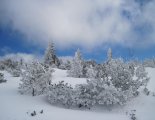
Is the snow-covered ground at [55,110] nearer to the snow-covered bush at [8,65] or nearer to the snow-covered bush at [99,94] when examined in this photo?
the snow-covered bush at [99,94]

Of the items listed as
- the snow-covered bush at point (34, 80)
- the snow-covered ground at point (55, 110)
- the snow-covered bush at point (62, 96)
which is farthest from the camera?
the snow-covered bush at point (34, 80)

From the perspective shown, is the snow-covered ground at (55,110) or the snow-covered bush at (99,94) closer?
the snow-covered ground at (55,110)

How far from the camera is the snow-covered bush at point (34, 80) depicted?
3578 cm

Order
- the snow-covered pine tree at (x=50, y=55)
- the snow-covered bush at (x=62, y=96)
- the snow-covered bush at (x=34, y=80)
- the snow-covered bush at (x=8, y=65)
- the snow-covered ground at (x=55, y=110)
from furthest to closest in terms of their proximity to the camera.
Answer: the snow-covered pine tree at (x=50, y=55) → the snow-covered bush at (x=8, y=65) → the snow-covered bush at (x=34, y=80) → the snow-covered bush at (x=62, y=96) → the snow-covered ground at (x=55, y=110)

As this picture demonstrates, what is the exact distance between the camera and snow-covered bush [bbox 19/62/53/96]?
3578 cm

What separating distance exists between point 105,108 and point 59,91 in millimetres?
6016

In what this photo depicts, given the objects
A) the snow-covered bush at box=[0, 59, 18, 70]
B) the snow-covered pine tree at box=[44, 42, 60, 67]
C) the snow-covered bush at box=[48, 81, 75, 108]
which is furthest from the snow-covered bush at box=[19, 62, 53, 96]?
the snow-covered pine tree at box=[44, 42, 60, 67]

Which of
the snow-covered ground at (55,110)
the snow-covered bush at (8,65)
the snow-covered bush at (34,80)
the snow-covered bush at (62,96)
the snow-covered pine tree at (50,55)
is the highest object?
the snow-covered pine tree at (50,55)

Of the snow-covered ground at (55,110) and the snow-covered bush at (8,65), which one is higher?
the snow-covered bush at (8,65)

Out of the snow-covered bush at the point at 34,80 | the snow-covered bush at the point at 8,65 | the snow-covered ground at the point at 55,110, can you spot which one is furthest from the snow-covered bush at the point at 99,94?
the snow-covered bush at the point at 8,65

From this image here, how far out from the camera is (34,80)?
118 ft

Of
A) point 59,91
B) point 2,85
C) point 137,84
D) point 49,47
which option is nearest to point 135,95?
point 137,84

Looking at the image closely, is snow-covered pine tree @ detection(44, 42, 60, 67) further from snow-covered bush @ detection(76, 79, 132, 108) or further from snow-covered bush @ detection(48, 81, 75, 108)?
snow-covered bush @ detection(76, 79, 132, 108)

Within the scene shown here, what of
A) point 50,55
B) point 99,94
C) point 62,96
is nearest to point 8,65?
point 50,55
